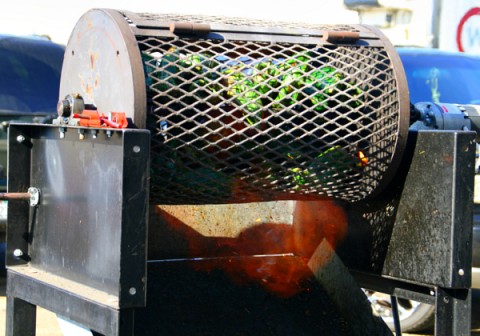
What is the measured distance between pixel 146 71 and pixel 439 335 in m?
1.24

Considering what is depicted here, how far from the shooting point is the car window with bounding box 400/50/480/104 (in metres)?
6.68

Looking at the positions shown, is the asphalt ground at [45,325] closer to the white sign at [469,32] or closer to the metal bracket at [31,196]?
the metal bracket at [31,196]

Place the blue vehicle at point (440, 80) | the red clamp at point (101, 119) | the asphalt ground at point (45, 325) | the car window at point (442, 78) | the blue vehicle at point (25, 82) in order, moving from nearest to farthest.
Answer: the red clamp at point (101, 119)
the asphalt ground at point (45, 325)
the blue vehicle at point (440, 80)
the car window at point (442, 78)
the blue vehicle at point (25, 82)

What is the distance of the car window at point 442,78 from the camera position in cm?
668

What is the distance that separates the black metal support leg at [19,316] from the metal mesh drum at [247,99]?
0.54m

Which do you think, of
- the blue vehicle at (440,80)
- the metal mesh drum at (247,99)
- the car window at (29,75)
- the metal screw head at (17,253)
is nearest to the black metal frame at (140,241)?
the metal screw head at (17,253)

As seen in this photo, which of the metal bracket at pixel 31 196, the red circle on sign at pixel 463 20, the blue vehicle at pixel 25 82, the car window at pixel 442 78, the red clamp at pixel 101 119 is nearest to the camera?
the red clamp at pixel 101 119

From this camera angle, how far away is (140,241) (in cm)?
239

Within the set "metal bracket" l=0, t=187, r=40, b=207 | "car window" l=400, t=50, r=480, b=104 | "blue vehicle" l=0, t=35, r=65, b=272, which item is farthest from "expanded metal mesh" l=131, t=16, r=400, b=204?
"blue vehicle" l=0, t=35, r=65, b=272

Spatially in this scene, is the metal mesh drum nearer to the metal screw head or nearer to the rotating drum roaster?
the rotating drum roaster

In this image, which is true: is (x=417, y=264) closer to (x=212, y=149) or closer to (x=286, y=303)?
(x=286, y=303)

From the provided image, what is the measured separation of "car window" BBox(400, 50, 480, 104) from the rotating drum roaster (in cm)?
353

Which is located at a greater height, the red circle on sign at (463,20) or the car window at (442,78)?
the red circle on sign at (463,20)

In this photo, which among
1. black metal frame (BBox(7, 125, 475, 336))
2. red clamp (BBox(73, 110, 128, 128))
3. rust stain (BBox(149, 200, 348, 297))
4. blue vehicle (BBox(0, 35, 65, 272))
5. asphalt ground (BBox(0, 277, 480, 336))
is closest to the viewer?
black metal frame (BBox(7, 125, 475, 336))
